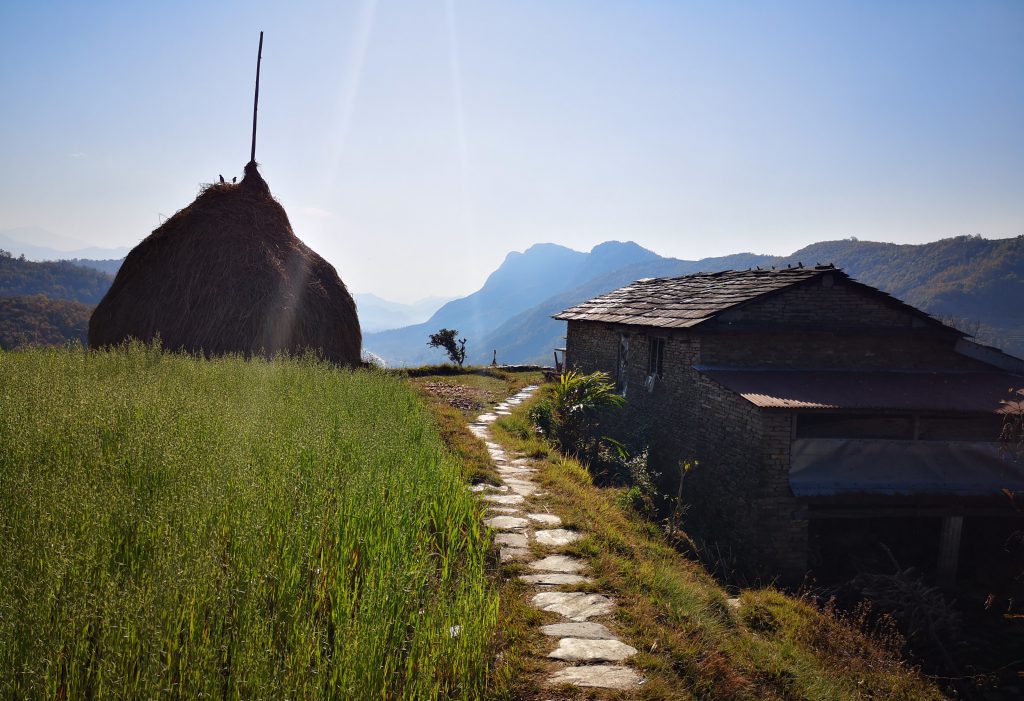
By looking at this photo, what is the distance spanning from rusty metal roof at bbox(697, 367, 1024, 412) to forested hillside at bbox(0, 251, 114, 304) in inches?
2387

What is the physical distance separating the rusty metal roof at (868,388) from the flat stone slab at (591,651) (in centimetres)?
589

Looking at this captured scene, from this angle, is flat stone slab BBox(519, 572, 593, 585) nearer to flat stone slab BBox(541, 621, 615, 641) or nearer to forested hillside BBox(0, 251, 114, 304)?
flat stone slab BBox(541, 621, 615, 641)

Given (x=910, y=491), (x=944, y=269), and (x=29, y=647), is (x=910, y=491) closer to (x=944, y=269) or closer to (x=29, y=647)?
(x=29, y=647)

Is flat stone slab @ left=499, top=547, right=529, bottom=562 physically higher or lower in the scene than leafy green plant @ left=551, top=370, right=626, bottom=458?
lower

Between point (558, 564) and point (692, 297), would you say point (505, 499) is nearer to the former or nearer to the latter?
point (558, 564)

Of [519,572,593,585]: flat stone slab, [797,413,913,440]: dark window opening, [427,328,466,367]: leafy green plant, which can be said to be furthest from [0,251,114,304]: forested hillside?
[519,572,593,585]: flat stone slab

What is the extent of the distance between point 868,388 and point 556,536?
7.35m

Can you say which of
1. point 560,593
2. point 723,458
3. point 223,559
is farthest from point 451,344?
point 223,559

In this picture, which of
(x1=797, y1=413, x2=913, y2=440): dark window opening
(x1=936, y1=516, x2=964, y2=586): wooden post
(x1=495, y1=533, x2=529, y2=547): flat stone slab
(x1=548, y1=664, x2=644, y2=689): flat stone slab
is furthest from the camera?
(x1=797, y1=413, x2=913, y2=440): dark window opening

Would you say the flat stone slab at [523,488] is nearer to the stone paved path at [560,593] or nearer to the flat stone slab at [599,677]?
the stone paved path at [560,593]

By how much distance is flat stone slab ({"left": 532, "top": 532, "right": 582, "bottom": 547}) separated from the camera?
5.45 meters

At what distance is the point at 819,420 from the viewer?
33.2 ft

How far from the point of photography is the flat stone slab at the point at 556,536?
17.9ft

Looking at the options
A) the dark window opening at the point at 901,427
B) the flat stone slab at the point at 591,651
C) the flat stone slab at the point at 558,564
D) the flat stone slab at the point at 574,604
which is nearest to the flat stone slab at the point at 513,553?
the flat stone slab at the point at 558,564
